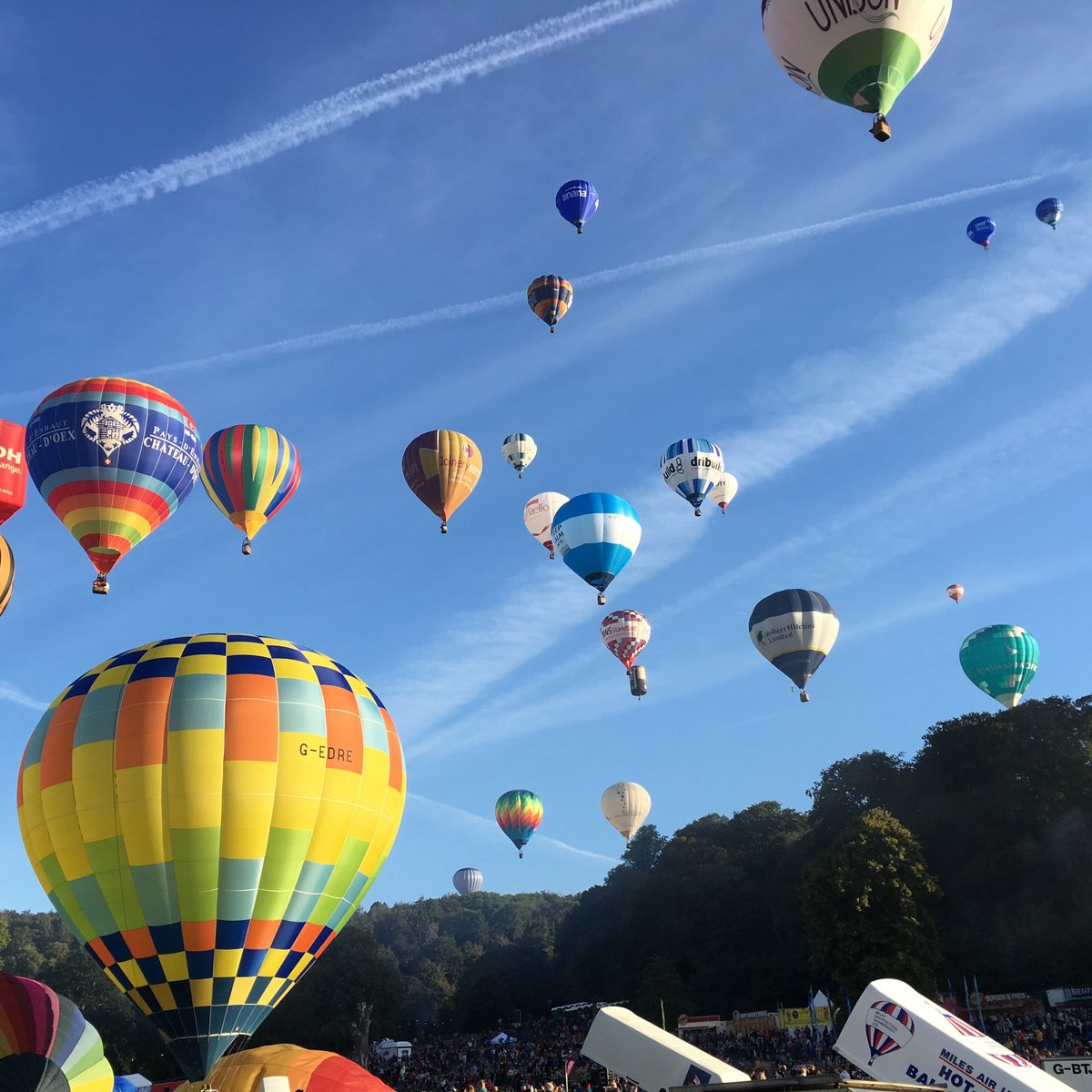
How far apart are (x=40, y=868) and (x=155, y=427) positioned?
1359 centimetres

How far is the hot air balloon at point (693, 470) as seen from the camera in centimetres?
4503

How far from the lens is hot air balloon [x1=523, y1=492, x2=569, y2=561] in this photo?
5138 centimetres

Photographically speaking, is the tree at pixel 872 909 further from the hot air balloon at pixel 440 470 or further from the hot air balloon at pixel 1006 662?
the hot air balloon at pixel 440 470

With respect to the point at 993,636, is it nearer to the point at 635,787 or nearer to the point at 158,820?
the point at 635,787

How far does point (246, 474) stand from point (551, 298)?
16504mm

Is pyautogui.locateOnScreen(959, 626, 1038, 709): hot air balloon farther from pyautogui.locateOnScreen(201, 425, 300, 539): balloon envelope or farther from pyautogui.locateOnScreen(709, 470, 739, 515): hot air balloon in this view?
pyautogui.locateOnScreen(201, 425, 300, 539): balloon envelope

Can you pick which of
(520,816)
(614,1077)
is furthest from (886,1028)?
(520,816)

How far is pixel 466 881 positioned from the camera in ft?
371

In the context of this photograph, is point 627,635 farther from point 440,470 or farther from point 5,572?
point 5,572

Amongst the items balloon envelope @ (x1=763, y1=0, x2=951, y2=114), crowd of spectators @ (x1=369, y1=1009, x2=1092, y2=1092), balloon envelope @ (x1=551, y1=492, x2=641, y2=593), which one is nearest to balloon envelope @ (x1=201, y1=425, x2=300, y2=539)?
balloon envelope @ (x1=551, y1=492, x2=641, y2=593)

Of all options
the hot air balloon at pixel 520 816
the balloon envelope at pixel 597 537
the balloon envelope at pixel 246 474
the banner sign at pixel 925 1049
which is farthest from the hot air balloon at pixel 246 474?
the hot air balloon at pixel 520 816

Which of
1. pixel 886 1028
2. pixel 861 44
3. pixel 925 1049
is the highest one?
pixel 861 44

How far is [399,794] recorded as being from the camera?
69.5ft

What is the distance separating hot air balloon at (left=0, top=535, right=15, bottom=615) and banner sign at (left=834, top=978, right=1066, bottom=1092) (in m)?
27.8
